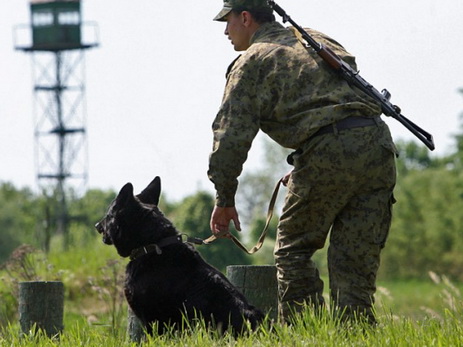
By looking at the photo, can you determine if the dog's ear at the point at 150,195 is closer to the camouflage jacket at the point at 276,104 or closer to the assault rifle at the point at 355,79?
the camouflage jacket at the point at 276,104

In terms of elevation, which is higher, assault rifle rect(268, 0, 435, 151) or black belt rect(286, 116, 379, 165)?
assault rifle rect(268, 0, 435, 151)

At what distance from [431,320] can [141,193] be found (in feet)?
8.12

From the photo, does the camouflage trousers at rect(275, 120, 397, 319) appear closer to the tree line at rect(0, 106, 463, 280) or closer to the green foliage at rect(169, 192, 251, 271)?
the green foliage at rect(169, 192, 251, 271)

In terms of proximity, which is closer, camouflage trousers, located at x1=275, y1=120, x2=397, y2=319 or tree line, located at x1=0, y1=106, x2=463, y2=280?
camouflage trousers, located at x1=275, y1=120, x2=397, y2=319

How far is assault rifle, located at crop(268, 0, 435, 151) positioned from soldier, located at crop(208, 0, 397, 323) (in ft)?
0.17

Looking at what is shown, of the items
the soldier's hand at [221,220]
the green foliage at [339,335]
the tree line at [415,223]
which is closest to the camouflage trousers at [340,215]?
the soldier's hand at [221,220]

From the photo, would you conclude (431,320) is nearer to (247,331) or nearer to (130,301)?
(247,331)

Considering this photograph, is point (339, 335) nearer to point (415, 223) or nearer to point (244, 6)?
point (244, 6)

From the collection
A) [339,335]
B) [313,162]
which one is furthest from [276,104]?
[339,335]

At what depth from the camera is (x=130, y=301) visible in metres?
7.27

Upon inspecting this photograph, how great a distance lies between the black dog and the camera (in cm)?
696

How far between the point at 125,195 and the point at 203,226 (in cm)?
1064

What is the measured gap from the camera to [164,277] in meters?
7.19

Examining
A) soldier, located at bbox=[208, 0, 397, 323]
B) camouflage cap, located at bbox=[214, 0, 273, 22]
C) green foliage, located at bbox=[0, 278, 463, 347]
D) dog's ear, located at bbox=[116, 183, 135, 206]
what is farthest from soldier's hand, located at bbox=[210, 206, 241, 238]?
camouflage cap, located at bbox=[214, 0, 273, 22]
